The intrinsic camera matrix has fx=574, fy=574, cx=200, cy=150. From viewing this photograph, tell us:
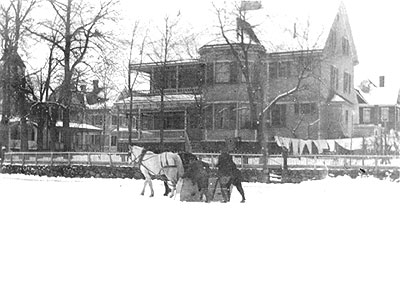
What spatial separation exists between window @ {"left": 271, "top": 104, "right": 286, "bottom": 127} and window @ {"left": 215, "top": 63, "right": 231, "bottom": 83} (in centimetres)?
424

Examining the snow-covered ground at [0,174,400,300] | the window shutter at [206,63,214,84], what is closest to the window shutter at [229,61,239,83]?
the window shutter at [206,63,214,84]

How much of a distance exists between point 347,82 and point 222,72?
33.5ft

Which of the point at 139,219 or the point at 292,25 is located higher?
the point at 292,25

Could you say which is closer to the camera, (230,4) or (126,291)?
(126,291)

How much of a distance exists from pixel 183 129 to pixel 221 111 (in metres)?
1.14

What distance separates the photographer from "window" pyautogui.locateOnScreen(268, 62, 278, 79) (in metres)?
19.5

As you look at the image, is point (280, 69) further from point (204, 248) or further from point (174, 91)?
point (204, 248)

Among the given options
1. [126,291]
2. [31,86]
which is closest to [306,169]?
[126,291]

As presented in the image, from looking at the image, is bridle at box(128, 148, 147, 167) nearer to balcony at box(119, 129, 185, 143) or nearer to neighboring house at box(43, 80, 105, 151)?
balcony at box(119, 129, 185, 143)

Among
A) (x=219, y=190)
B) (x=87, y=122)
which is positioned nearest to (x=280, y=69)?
(x=219, y=190)

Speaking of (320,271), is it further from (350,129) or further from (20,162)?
(20,162)

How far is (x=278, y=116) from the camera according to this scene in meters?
21.2

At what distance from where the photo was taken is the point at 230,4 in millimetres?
15172

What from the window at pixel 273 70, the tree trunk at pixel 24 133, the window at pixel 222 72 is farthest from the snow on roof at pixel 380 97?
the window at pixel 222 72
